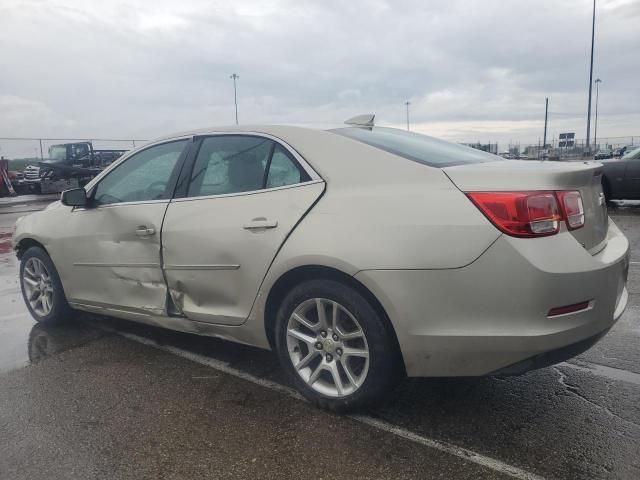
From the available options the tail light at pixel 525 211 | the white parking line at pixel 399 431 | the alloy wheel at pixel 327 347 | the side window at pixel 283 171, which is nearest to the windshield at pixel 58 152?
the white parking line at pixel 399 431

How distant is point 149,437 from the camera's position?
279 cm

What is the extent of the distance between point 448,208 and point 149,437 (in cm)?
189

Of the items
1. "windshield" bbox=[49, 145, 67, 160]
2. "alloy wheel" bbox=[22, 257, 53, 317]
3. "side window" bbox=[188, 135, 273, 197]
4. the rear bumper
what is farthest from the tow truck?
the rear bumper

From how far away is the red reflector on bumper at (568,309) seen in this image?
94.3 inches

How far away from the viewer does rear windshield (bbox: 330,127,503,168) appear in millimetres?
2961

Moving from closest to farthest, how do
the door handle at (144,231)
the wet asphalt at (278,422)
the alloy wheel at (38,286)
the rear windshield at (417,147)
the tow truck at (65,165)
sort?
1. the wet asphalt at (278,422)
2. the rear windshield at (417,147)
3. the door handle at (144,231)
4. the alloy wheel at (38,286)
5. the tow truck at (65,165)

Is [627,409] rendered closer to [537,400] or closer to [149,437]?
[537,400]

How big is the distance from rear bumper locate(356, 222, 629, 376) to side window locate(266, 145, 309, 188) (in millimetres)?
754

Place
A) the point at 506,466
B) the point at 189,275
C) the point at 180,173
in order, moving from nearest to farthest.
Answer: the point at 506,466
the point at 189,275
the point at 180,173

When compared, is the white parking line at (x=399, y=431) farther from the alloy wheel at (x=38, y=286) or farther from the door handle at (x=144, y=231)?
the alloy wheel at (x=38, y=286)

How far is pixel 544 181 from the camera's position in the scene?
2516 mm

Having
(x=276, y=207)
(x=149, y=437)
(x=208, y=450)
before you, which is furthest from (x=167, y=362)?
(x=276, y=207)

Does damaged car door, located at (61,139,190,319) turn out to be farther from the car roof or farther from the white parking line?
the white parking line

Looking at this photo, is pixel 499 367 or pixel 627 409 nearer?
pixel 499 367
